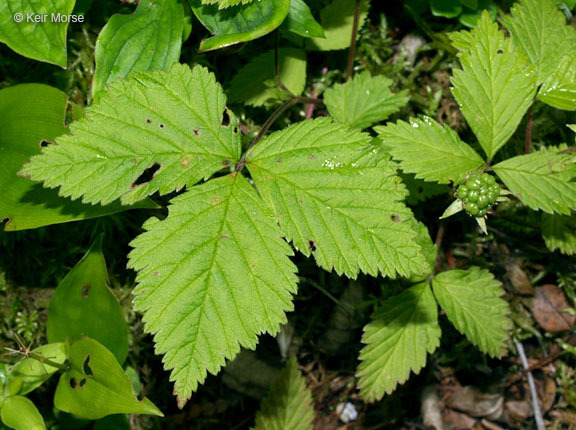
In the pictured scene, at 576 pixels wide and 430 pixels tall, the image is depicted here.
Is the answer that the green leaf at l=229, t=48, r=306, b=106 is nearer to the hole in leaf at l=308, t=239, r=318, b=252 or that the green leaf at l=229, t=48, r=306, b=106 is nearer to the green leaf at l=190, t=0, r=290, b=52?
the green leaf at l=190, t=0, r=290, b=52

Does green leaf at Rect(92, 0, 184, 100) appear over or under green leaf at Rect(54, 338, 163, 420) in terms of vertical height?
over

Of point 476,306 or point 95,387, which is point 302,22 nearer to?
point 476,306

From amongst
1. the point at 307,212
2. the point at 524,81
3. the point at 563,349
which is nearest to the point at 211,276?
the point at 307,212

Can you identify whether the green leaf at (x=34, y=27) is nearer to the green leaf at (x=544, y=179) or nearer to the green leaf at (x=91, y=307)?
the green leaf at (x=91, y=307)

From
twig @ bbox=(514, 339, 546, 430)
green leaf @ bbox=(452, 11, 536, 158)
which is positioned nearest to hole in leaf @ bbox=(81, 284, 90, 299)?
green leaf @ bbox=(452, 11, 536, 158)

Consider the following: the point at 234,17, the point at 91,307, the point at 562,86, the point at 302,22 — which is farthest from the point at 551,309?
the point at 91,307

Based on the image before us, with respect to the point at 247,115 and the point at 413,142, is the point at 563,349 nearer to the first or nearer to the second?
the point at 413,142
